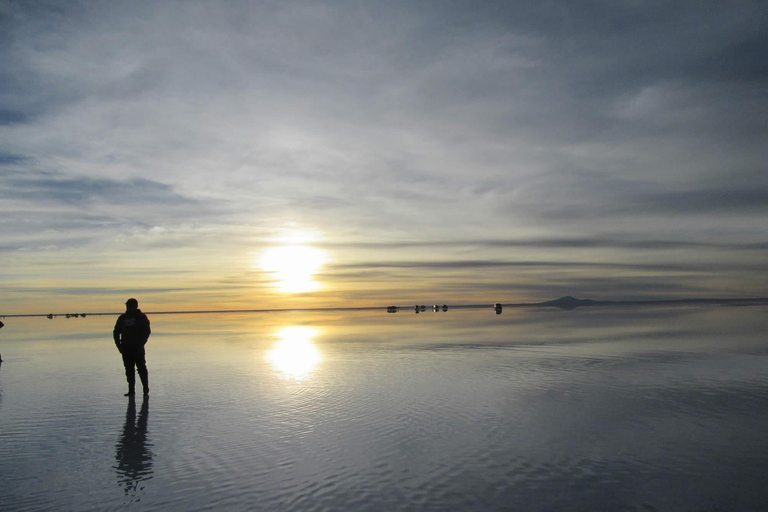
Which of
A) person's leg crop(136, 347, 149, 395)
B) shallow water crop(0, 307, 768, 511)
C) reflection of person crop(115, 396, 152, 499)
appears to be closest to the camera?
shallow water crop(0, 307, 768, 511)

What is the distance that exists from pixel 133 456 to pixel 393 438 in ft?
13.2

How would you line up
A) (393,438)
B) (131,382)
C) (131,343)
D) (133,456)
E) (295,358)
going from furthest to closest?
(295,358), (131,343), (131,382), (393,438), (133,456)

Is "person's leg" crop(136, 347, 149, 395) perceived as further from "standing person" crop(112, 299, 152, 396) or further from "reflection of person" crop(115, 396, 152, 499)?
"reflection of person" crop(115, 396, 152, 499)

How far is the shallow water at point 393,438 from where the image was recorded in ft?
20.0

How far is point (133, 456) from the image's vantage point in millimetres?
7625

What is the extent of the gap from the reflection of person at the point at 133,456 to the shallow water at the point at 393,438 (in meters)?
0.04

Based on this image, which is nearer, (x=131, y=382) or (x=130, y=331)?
(x=131, y=382)

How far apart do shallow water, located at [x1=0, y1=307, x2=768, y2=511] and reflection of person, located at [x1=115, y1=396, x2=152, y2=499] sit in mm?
39

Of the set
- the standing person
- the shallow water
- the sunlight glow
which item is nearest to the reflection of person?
the shallow water

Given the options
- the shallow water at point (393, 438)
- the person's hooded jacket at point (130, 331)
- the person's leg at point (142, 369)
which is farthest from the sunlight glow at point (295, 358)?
the person's hooded jacket at point (130, 331)

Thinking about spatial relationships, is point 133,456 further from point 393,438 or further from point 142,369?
point 142,369

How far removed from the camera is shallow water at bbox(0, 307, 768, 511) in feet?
20.0

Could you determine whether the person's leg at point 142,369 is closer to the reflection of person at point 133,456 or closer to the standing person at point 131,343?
the standing person at point 131,343

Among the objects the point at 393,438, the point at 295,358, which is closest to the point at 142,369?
the point at 393,438
